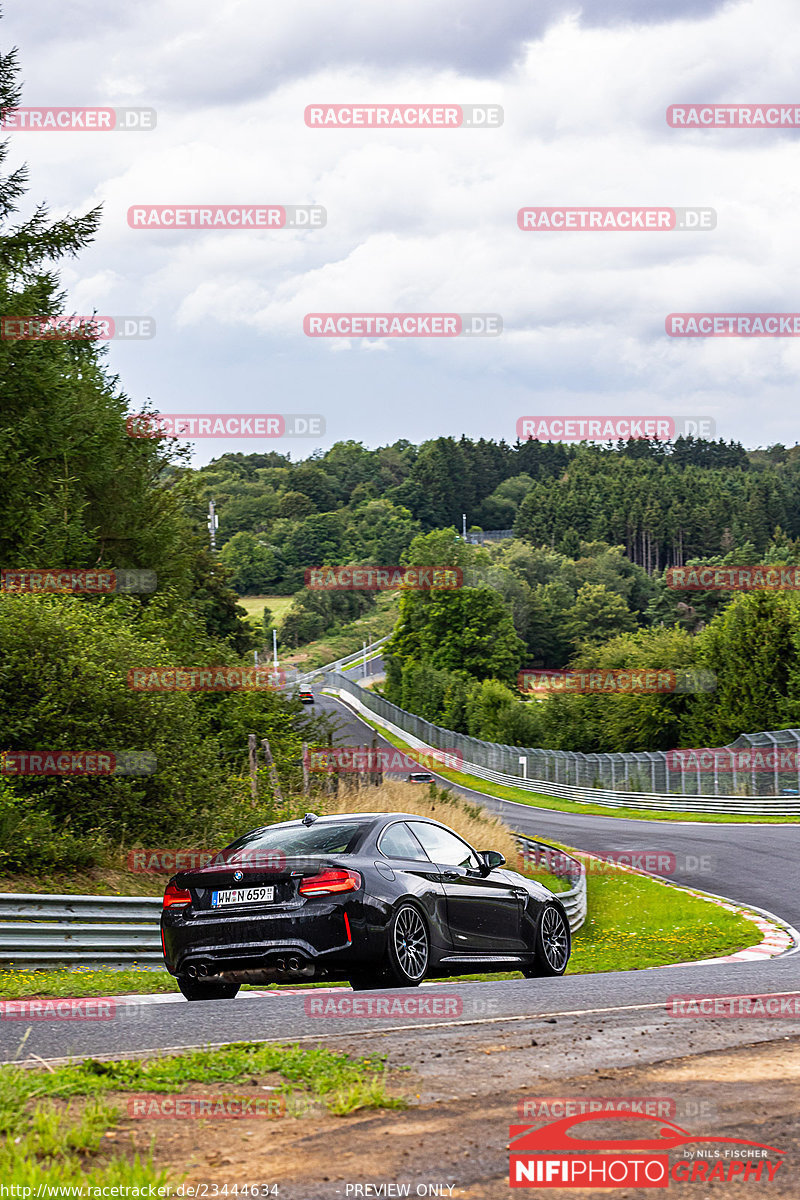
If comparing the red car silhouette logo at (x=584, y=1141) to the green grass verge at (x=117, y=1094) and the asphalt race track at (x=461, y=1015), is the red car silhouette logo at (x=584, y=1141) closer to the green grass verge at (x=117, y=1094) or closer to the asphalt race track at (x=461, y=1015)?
the green grass verge at (x=117, y=1094)

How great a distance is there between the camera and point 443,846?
10.5 metres

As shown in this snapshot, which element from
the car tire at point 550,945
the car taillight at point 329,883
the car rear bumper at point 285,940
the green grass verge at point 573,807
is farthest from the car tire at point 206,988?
the green grass verge at point 573,807

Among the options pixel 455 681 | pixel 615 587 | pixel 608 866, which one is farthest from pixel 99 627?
pixel 615 587

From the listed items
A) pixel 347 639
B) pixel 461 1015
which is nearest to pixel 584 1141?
pixel 461 1015

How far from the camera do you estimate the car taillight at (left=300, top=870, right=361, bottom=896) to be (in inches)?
351

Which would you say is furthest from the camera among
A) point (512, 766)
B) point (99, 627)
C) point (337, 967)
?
point (512, 766)

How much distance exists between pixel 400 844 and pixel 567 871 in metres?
13.7

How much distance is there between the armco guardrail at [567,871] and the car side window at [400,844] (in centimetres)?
680

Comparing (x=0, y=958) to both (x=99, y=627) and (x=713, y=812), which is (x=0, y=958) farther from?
(x=713, y=812)

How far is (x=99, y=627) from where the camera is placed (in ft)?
56.9

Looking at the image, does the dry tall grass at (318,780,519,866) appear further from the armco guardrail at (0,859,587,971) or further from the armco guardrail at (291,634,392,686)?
the armco guardrail at (291,634,392,686)

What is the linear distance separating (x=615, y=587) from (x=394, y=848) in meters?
137

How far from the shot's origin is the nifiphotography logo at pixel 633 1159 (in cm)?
413

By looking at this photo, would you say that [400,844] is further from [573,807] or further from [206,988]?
[573,807]
